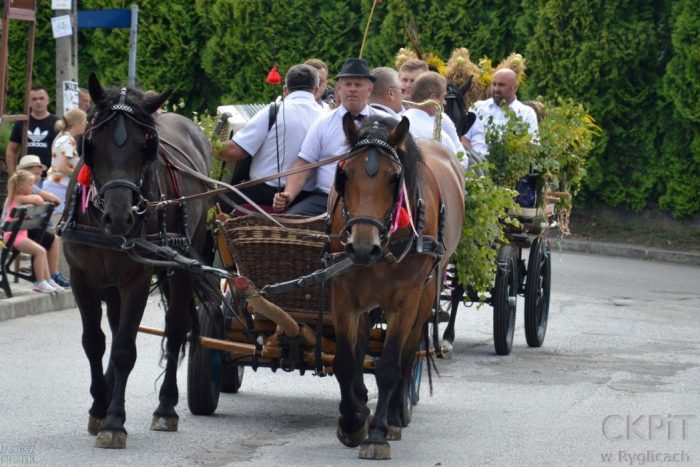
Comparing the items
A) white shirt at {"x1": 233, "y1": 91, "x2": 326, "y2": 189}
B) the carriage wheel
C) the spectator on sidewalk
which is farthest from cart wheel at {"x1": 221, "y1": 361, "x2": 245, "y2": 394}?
the spectator on sidewalk

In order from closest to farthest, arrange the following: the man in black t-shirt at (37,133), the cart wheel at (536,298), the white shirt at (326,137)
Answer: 1. the white shirt at (326,137)
2. the cart wheel at (536,298)
3. the man in black t-shirt at (37,133)

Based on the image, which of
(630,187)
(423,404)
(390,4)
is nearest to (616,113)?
(630,187)

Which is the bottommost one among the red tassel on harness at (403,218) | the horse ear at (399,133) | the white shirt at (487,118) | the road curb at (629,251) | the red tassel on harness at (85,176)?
the road curb at (629,251)

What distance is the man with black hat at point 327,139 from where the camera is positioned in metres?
8.48

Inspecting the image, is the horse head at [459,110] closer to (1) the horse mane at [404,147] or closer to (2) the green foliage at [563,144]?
(2) the green foliage at [563,144]

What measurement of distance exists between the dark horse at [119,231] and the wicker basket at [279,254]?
33 centimetres

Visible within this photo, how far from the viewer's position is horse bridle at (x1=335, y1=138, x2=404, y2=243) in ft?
24.5

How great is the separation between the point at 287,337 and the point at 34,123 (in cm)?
873

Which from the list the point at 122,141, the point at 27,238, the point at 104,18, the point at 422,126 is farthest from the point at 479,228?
the point at 104,18

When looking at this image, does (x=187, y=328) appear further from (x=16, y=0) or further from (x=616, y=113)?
(x=616, y=113)

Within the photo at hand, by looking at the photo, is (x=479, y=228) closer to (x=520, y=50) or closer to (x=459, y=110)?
(x=459, y=110)

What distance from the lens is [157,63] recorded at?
79.7 feet

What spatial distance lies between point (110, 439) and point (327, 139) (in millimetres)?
2247

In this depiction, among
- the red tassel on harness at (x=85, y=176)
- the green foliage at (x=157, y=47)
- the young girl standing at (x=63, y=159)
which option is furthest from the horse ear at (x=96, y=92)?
the green foliage at (x=157, y=47)
